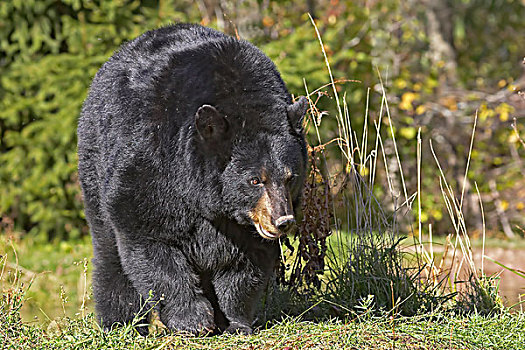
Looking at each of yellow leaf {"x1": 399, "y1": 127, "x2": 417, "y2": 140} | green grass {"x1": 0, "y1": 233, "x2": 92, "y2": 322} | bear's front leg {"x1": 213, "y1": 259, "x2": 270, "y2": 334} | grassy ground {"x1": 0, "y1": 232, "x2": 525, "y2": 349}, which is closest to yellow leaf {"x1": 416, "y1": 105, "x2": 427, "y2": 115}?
yellow leaf {"x1": 399, "y1": 127, "x2": 417, "y2": 140}

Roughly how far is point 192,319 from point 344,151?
6.31 feet

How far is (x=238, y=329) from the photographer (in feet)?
12.1

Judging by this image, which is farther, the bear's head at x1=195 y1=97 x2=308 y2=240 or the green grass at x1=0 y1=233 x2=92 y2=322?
the green grass at x1=0 y1=233 x2=92 y2=322

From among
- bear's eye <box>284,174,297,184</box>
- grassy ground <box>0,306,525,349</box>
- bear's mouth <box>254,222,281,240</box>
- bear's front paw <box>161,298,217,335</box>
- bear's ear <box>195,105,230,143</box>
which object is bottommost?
grassy ground <box>0,306,525,349</box>

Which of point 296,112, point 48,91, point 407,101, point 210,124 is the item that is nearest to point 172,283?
point 210,124

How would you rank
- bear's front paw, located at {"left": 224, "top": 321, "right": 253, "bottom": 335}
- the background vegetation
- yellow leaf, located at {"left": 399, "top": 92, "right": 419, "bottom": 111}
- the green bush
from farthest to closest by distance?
yellow leaf, located at {"left": 399, "top": 92, "right": 419, "bottom": 111} → the green bush → the background vegetation → bear's front paw, located at {"left": 224, "top": 321, "right": 253, "bottom": 335}

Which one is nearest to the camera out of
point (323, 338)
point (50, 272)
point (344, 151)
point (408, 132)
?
point (323, 338)

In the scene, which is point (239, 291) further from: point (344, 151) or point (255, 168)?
point (344, 151)

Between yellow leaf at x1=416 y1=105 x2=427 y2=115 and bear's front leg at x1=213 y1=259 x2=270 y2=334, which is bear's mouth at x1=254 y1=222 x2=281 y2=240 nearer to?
bear's front leg at x1=213 y1=259 x2=270 y2=334

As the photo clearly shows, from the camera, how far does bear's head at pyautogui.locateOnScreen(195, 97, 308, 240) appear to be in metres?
3.35

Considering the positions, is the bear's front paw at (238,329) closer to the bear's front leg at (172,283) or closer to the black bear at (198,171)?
the black bear at (198,171)

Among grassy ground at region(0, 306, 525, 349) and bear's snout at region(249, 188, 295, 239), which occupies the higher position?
bear's snout at region(249, 188, 295, 239)

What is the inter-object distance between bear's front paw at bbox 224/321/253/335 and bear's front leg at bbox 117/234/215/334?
0.43 ft

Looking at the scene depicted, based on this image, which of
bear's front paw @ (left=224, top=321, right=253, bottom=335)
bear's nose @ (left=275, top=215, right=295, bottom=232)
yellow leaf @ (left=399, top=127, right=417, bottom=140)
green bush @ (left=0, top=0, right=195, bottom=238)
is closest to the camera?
bear's nose @ (left=275, top=215, right=295, bottom=232)
